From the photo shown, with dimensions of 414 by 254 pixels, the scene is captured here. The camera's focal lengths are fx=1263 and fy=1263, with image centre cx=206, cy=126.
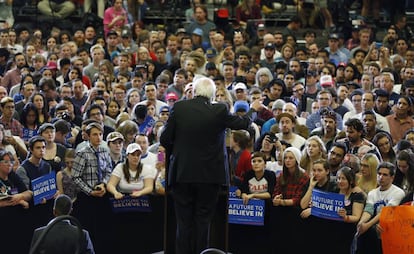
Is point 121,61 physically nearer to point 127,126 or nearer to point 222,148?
point 127,126

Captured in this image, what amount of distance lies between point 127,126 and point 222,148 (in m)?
4.12

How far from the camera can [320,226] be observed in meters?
11.9

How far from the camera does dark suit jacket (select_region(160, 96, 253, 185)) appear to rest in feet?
34.5

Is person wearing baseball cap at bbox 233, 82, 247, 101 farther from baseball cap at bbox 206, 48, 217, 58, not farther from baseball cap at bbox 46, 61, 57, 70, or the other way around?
baseball cap at bbox 46, 61, 57, 70

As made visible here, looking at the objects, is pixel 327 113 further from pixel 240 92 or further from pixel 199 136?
pixel 199 136

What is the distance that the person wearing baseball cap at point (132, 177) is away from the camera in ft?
42.3

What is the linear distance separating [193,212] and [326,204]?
1624 mm

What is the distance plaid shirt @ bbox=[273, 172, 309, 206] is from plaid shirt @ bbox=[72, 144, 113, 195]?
1858 millimetres

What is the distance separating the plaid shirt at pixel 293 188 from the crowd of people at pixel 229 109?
0.8 inches

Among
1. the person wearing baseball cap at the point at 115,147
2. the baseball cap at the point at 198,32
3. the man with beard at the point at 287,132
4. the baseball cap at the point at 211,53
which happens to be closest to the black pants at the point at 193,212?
the person wearing baseball cap at the point at 115,147

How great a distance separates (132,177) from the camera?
13.1 m

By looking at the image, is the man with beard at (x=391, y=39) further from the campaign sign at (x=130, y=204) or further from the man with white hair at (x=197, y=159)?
the man with white hair at (x=197, y=159)

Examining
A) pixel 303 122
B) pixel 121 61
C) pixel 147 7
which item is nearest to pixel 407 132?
pixel 303 122

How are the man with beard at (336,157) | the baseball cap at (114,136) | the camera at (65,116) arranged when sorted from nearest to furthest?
the man with beard at (336,157) → the baseball cap at (114,136) → the camera at (65,116)
